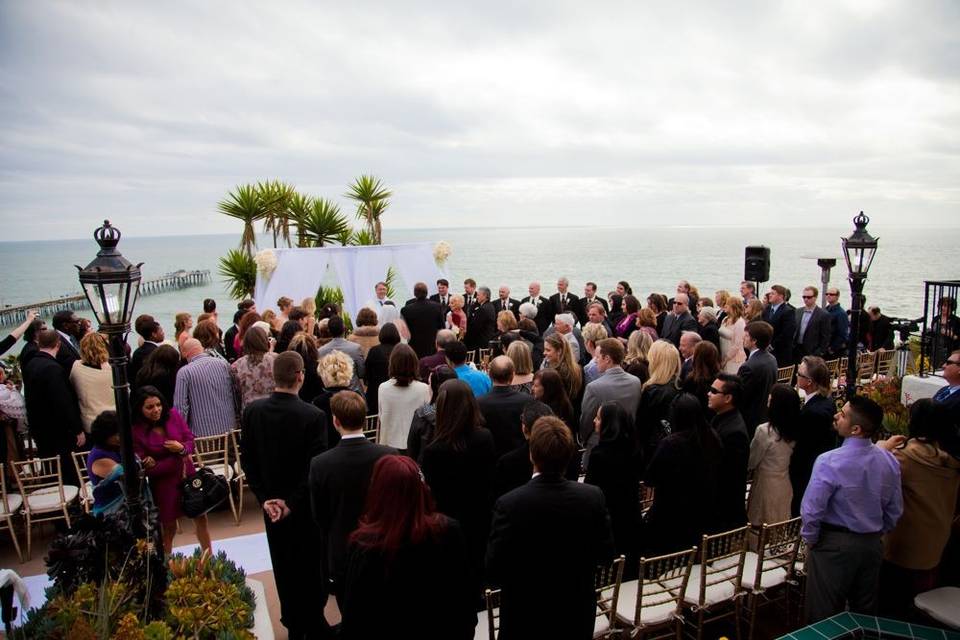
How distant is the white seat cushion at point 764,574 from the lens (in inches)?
136

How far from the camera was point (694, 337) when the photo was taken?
5.30 metres

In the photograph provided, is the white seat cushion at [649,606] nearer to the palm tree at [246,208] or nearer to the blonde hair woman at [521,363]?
the blonde hair woman at [521,363]

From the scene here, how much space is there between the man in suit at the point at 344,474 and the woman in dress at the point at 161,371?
273 centimetres

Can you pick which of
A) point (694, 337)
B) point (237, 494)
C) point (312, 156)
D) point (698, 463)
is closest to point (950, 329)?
point (694, 337)

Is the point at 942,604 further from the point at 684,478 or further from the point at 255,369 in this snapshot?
the point at 255,369

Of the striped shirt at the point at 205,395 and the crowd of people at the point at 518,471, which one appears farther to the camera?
the striped shirt at the point at 205,395

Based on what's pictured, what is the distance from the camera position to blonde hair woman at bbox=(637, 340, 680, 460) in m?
4.28

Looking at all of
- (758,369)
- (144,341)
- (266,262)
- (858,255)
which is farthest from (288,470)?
(266,262)

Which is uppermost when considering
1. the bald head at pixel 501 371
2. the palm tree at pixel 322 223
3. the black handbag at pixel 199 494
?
the palm tree at pixel 322 223

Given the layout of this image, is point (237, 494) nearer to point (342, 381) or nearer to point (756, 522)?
point (342, 381)

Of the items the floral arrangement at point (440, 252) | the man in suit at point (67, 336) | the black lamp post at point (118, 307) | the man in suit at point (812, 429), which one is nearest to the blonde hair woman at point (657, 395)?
the man in suit at point (812, 429)

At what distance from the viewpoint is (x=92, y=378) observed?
17.2 feet

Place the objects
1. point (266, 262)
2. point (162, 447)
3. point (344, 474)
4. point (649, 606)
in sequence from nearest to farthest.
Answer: point (344, 474) → point (649, 606) → point (162, 447) → point (266, 262)

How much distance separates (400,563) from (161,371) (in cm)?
375
